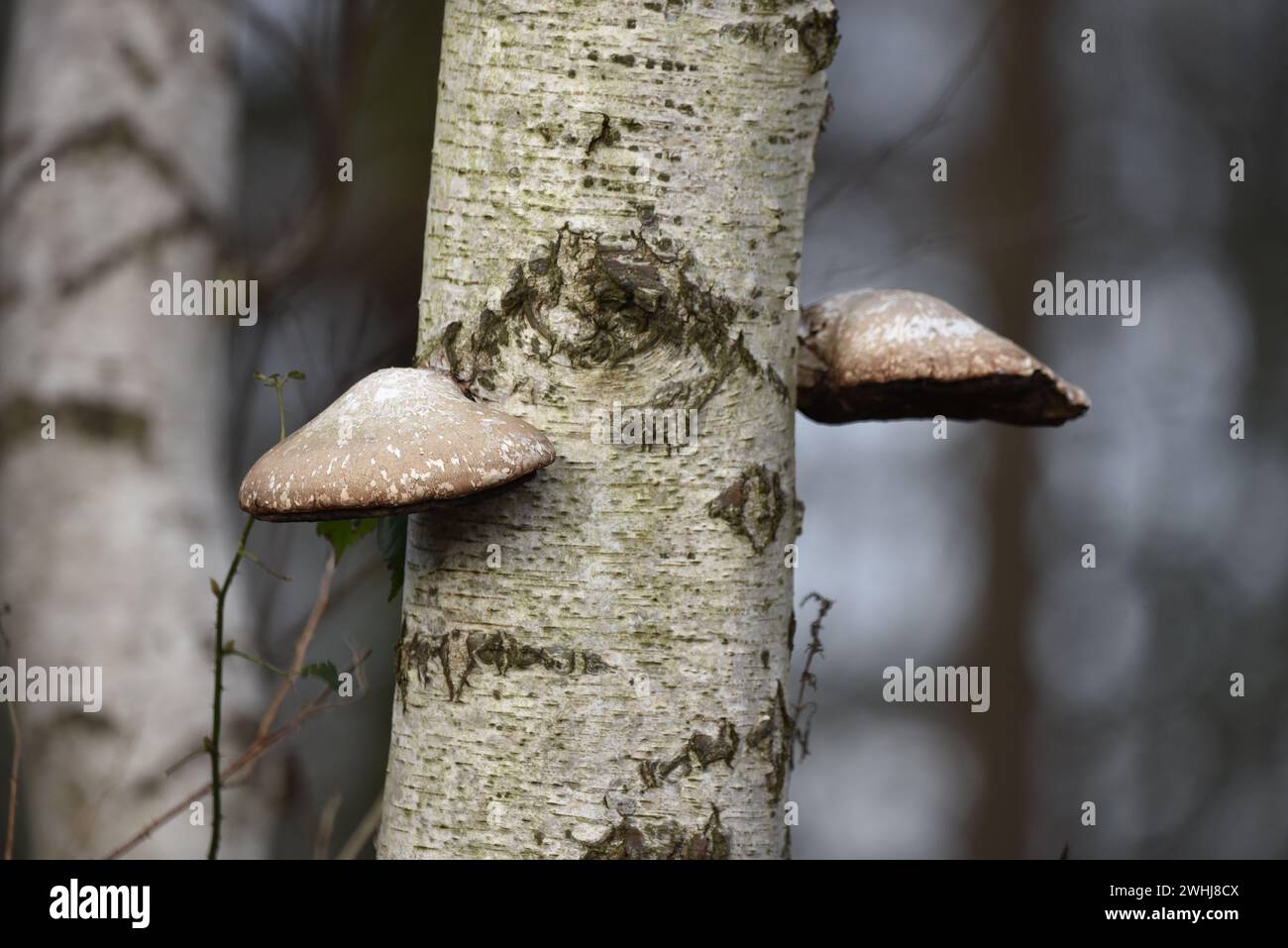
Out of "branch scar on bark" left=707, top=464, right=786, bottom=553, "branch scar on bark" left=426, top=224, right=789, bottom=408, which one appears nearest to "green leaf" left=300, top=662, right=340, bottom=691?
"branch scar on bark" left=426, top=224, right=789, bottom=408

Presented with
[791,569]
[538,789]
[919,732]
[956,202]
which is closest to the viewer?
[538,789]

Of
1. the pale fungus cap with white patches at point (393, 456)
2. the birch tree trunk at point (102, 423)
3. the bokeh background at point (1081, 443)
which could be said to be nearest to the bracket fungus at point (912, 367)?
the pale fungus cap with white patches at point (393, 456)

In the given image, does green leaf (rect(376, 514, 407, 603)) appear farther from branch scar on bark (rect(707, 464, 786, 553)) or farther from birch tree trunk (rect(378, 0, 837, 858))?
branch scar on bark (rect(707, 464, 786, 553))

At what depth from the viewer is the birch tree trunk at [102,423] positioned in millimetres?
3357

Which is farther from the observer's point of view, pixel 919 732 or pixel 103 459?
pixel 919 732

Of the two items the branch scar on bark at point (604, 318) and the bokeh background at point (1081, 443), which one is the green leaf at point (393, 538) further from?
the bokeh background at point (1081, 443)

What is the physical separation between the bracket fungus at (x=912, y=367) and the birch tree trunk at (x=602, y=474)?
1.42 feet

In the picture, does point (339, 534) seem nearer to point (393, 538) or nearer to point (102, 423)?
point (393, 538)

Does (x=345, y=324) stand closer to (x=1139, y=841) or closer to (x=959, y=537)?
(x=959, y=537)

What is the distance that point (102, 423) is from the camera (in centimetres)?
Result: 345

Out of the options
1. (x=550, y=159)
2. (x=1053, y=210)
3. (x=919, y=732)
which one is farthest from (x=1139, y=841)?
(x=550, y=159)

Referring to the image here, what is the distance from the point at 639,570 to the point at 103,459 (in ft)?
8.21

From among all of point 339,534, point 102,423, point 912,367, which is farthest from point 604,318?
point 102,423

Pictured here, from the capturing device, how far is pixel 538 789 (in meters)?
1.62
